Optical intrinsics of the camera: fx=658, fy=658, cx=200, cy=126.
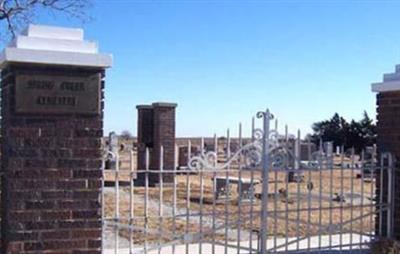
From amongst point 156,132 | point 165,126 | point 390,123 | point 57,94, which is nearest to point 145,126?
point 156,132

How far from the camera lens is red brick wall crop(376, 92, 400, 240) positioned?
7949 mm

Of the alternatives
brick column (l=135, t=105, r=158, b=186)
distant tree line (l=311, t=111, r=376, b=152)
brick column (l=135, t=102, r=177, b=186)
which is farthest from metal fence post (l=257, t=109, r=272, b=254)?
distant tree line (l=311, t=111, r=376, b=152)

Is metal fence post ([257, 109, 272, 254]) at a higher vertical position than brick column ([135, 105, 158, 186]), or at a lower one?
lower

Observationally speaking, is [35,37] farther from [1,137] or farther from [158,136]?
[158,136]

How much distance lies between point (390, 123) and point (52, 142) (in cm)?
432

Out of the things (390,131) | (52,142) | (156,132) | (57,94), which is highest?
(156,132)

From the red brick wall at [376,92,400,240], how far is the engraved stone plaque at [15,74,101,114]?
12.8ft

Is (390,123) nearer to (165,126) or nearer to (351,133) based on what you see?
(165,126)

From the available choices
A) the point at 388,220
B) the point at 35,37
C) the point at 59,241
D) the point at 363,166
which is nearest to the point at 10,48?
the point at 35,37

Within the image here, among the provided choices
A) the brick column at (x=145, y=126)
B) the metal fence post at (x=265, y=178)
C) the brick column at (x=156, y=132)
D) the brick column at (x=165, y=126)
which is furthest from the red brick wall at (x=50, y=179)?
the brick column at (x=145, y=126)

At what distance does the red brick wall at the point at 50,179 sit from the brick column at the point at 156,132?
14.5m

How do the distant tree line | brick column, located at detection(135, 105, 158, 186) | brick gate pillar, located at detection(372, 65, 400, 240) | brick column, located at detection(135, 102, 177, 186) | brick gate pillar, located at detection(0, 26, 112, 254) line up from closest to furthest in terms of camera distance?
brick gate pillar, located at detection(0, 26, 112, 254), brick gate pillar, located at detection(372, 65, 400, 240), brick column, located at detection(135, 102, 177, 186), brick column, located at detection(135, 105, 158, 186), the distant tree line

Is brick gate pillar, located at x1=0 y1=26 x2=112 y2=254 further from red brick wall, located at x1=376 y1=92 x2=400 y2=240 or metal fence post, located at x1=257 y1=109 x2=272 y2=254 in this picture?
red brick wall, located at x1=376 y1=92 x2=400 y2=240

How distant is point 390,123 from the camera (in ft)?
26.4
